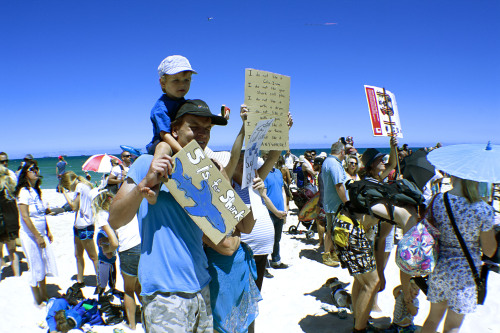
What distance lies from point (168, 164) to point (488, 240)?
2606 millimetres

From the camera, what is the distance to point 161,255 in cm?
168

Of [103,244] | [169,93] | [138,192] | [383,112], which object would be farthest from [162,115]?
[383,112]

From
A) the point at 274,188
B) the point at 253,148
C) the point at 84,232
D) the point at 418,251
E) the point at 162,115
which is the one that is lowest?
the point at 84,232

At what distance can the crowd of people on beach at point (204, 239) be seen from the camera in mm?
1668

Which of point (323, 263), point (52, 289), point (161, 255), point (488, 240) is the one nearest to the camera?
point (161, 255)

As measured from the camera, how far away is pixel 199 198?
167 cm

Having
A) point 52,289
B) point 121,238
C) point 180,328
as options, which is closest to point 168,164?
point 180,328

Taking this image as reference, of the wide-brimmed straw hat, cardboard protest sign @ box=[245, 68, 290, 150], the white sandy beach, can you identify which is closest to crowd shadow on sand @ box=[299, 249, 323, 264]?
the white sandy beach

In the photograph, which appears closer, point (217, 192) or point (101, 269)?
point (217, 192)

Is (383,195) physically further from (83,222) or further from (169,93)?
(83,222)

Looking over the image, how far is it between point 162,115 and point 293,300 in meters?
3.52

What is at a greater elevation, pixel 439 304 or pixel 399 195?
pixel 399 195

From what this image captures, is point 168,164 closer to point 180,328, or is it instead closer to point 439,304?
point 180,328

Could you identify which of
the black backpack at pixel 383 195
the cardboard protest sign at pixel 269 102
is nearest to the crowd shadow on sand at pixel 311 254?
the black backpack at pixel 383 195
